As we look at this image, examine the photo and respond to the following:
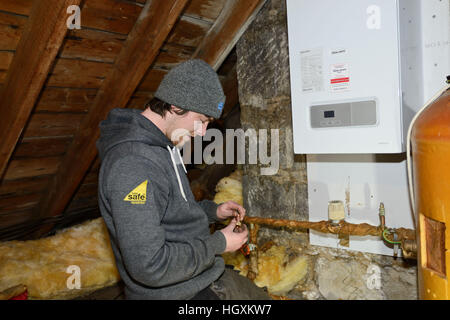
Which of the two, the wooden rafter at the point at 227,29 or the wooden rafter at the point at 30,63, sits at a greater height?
the wooden rafter at the point at 227,29

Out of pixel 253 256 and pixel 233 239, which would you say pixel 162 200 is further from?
pixel 253 256

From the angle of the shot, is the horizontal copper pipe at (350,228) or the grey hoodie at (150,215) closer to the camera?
the grey hoodie at (150,215)

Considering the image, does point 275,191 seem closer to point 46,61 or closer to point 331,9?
point 331,9

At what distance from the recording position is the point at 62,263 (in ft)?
7.97

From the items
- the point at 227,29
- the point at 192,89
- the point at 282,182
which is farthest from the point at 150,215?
the point at 227,29

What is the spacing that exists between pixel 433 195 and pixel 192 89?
825 millimetres

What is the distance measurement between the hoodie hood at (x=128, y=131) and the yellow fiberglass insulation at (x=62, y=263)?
1.53 metres

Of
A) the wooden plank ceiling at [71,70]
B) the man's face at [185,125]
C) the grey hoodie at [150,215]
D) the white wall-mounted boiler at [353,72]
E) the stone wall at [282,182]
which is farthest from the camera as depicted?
the stone wall at [282,182]

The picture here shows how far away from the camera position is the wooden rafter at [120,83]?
180 cm

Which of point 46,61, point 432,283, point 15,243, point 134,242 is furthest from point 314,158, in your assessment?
point 15,243

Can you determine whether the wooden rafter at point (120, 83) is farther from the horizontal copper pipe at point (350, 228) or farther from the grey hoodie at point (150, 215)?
the horizontal copper pipe at point (350, 228)

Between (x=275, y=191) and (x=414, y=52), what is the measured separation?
1.06m

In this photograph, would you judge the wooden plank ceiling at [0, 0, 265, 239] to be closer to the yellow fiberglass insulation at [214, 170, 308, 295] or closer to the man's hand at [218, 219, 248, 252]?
the man's hand at [218, 219, 248, 252]

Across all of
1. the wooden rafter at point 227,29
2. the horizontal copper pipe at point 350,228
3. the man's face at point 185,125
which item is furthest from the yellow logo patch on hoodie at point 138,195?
the wooden rafter at point 227,29
